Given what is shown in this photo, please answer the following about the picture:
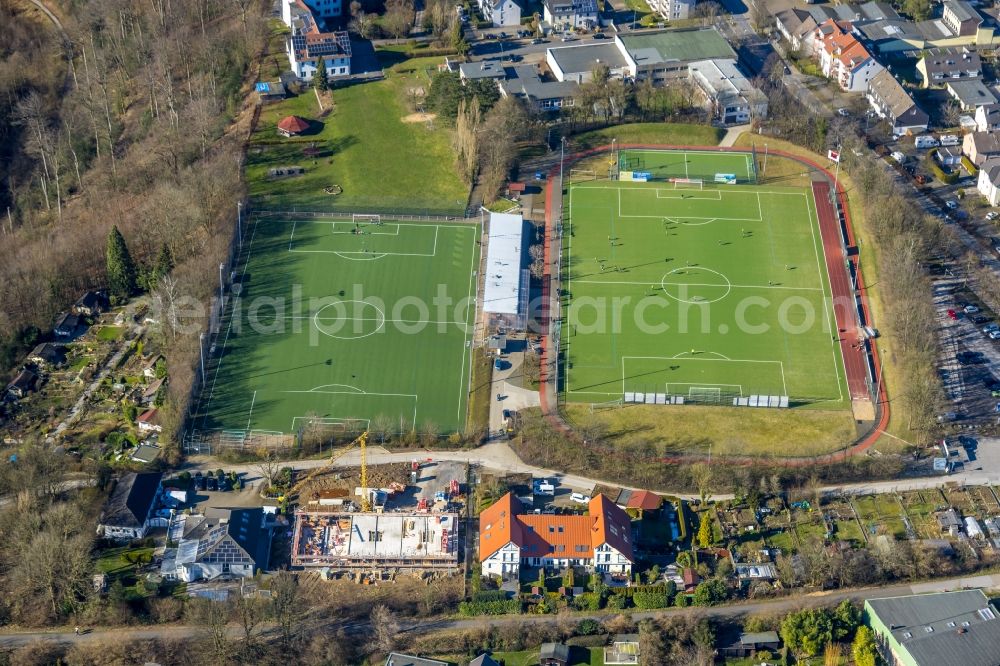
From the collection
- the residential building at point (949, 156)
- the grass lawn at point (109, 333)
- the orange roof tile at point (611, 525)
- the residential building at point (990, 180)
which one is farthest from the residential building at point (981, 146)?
the grass lawn at point (109, 333)

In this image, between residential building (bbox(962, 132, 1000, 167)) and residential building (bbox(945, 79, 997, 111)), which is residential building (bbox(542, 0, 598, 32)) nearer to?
residential building (bbox(945, 79, 997, 111))

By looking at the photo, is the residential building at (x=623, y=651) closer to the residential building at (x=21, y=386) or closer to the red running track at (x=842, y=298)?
the red running track at (x=842, y=298)

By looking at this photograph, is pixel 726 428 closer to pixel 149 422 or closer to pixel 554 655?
pixel 554 655

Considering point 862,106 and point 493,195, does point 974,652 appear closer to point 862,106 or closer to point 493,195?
point 493,195

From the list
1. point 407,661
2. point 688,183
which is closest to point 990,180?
point 688,183

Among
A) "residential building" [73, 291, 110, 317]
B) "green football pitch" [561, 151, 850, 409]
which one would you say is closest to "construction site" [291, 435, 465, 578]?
"green football pitch" [561, 151, 850, 409]
